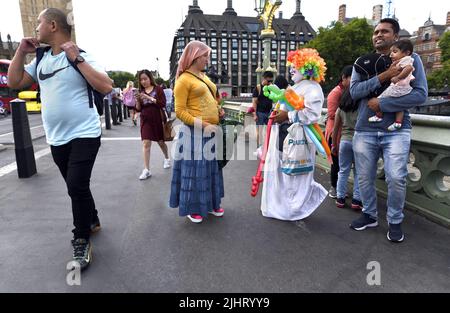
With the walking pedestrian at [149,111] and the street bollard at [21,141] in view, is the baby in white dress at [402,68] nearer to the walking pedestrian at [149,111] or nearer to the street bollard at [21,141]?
the walking pedestrian at [149,111]

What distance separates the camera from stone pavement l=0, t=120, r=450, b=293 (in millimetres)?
2215

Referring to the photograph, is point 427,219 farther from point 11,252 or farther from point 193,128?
point 11,252

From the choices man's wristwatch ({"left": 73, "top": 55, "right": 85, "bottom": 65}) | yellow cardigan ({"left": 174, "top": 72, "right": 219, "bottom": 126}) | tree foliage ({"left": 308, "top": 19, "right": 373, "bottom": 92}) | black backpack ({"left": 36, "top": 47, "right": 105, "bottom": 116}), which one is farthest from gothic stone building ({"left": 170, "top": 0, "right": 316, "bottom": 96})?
man's wristwatch ({"left": 73, "top": 55, "right": 85, "bottom": 65})

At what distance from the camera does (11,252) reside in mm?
2631

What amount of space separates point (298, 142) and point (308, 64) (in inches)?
30.9

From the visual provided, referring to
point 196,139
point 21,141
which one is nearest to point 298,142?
point 196,139

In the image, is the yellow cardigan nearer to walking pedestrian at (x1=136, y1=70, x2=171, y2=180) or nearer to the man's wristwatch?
the man's wristwatch

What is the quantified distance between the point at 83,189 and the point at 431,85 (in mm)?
50910

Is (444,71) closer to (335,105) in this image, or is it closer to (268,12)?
(268,12)

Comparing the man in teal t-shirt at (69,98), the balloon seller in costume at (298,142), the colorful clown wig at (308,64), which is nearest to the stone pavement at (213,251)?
the balloon seller in costume at (298,142)

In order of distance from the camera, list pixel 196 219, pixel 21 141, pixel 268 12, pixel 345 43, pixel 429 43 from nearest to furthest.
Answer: pixel 196 219, pixel 21 141, pixel 268 12, pixel 345 43, pixel 429 43

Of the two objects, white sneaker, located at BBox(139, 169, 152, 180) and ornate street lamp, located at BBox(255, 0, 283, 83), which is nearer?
white sneaker, located at BBox(139, 169, 152, 180)

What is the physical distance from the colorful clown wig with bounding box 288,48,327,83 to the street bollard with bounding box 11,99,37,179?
14.6ft

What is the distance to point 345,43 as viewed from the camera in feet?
138
